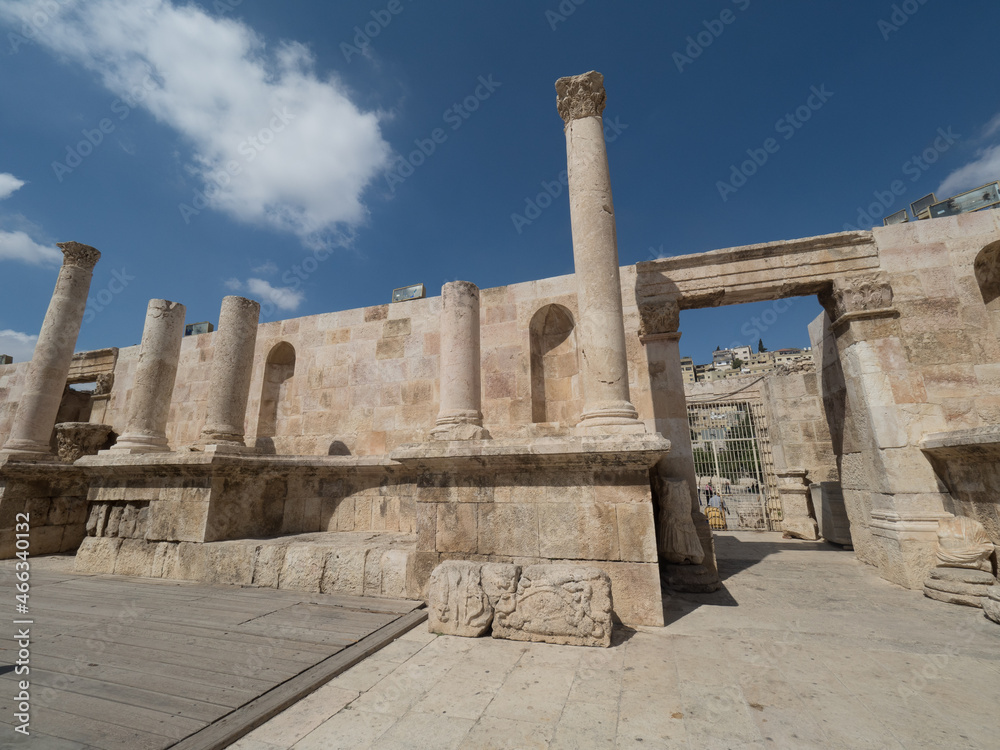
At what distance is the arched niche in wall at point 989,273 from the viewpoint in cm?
684

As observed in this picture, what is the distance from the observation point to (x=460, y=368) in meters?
6.32

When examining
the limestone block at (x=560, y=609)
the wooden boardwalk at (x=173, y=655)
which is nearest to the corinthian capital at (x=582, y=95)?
the limestone block at (x=560, y=609)

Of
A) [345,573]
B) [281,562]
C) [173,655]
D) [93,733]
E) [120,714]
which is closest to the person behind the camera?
[93,733]

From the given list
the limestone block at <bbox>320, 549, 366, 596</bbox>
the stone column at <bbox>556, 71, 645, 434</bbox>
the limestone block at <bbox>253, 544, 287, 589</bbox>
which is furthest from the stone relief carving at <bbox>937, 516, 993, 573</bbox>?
the limestone block at <bbox>253, 544, 287, 589</bbox>

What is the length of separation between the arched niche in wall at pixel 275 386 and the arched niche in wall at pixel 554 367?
579cm

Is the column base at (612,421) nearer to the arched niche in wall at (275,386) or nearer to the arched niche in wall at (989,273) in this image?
the arched niche in wall at (989,273)

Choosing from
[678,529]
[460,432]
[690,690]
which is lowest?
[690,690]

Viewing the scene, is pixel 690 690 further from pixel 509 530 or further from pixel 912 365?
pixel 912 365

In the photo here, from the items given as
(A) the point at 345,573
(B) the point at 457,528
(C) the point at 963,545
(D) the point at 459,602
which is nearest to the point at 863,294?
(C) the point at 963,545

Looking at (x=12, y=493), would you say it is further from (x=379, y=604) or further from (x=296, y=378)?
(x=379, y=604)

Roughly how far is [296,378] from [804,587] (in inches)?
392

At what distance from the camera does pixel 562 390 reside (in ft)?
27.6

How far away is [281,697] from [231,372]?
241 inches

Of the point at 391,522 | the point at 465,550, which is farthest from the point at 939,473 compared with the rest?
the point at 391,522
